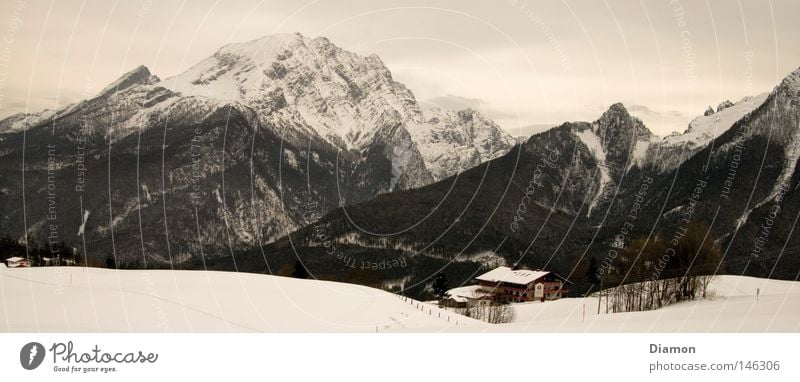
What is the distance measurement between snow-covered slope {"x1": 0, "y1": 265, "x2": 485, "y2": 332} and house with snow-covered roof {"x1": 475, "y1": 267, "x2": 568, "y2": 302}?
2962 centimetres

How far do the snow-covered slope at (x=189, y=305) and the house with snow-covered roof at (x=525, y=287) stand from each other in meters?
29.6

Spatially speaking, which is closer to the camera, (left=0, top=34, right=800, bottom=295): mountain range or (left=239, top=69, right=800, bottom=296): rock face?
(left=239, top=69, right=800, bottom=296): rock face

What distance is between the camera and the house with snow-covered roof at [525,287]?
2170 inches

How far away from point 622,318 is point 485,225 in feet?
331

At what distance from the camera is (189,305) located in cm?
1992

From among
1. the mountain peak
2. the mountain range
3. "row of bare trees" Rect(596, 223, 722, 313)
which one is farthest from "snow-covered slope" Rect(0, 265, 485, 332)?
the mountain peak

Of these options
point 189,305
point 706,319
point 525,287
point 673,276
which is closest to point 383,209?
point 525,287

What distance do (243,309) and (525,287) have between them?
37376 mm

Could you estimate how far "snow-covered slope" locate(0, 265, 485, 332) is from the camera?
711 inches
